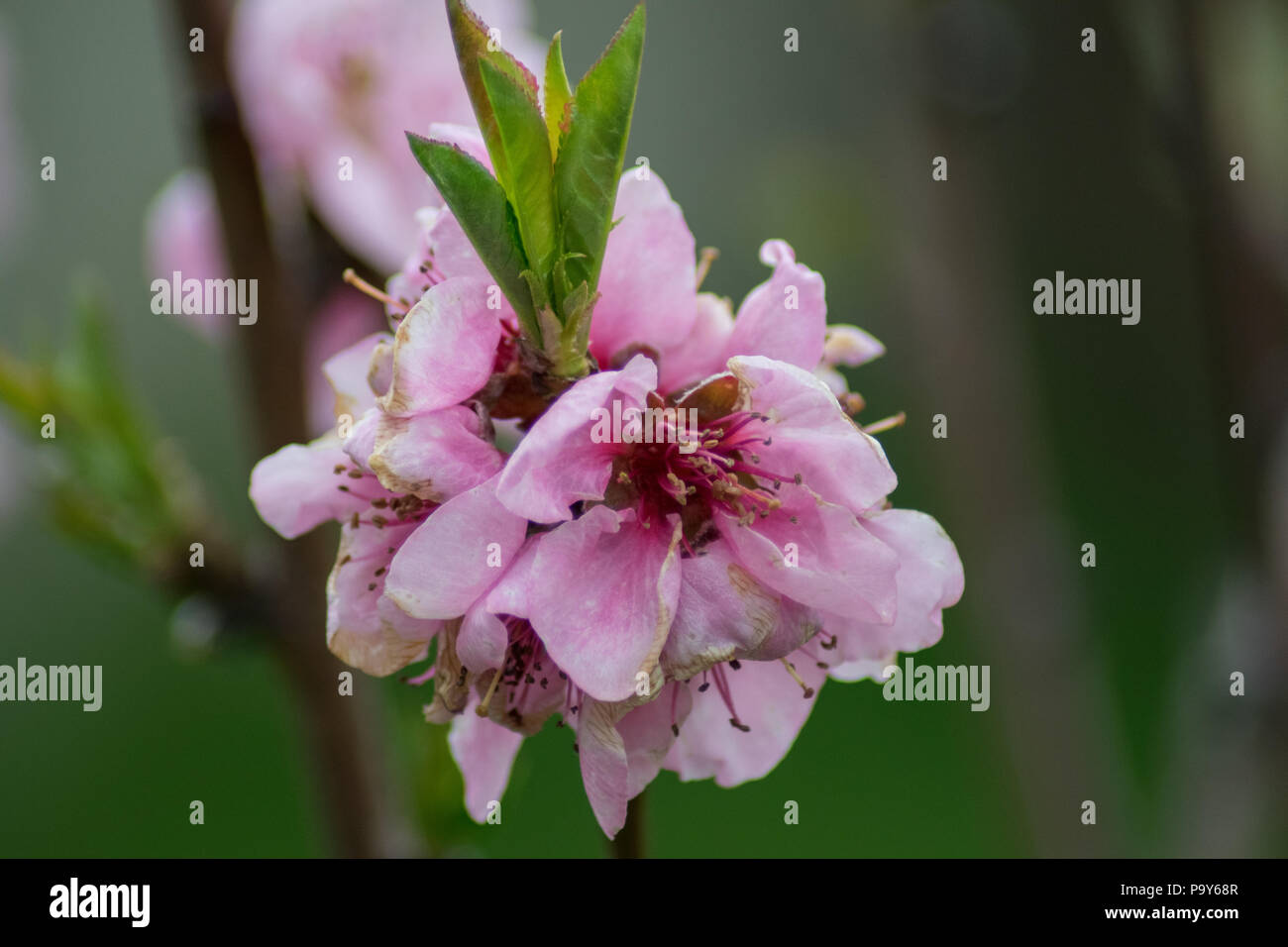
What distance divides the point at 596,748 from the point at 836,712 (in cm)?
259

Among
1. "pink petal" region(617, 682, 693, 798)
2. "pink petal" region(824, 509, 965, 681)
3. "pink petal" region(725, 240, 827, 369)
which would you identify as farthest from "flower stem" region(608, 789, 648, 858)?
"pink petal" region(725, 240, 827, 369)

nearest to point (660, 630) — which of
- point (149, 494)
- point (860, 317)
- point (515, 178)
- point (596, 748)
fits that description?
point (596, 748)

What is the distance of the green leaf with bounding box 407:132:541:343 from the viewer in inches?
21.7

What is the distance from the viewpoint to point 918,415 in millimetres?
2133

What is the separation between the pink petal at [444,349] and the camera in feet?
1.90

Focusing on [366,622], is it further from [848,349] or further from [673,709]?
[848,349]

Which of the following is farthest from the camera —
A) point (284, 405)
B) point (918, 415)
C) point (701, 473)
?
point (918, 415)

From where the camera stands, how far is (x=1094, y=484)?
378 centimetres

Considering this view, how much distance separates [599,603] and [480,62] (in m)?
0.25

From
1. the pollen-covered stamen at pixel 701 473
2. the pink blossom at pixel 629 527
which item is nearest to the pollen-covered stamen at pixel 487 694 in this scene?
the pink blossom at pixel 629 527

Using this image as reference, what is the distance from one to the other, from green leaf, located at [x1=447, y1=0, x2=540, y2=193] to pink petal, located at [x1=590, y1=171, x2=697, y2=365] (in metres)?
0.09

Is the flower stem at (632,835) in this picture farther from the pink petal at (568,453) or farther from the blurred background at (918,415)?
the blurred background at (918,415)

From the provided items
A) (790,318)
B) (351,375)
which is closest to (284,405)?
(351,375)
